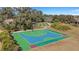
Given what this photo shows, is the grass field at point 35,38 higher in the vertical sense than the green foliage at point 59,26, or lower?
lower

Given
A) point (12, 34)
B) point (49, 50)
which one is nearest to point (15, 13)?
point (12, 34)

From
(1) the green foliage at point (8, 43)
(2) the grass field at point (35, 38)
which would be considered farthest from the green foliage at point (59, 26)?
(1) the green foliage at point (8, 43)

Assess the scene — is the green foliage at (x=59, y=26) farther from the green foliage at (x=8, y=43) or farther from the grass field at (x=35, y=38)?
the green foliage at (x=8, y=43)

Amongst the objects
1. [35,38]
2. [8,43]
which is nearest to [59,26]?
[35,38]

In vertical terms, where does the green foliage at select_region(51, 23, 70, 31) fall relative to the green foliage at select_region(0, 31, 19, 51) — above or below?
above

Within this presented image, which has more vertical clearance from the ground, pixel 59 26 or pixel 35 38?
pixel 59 26

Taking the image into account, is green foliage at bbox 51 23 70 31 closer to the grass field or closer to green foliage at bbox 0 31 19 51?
the grass field

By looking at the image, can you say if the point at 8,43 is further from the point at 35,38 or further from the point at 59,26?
the point at 59,26

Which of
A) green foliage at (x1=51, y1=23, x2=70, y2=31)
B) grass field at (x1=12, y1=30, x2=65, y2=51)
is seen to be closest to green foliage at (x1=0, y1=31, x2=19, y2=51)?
grass field at (x1=12, y1=30, x2=65, y2=51)
